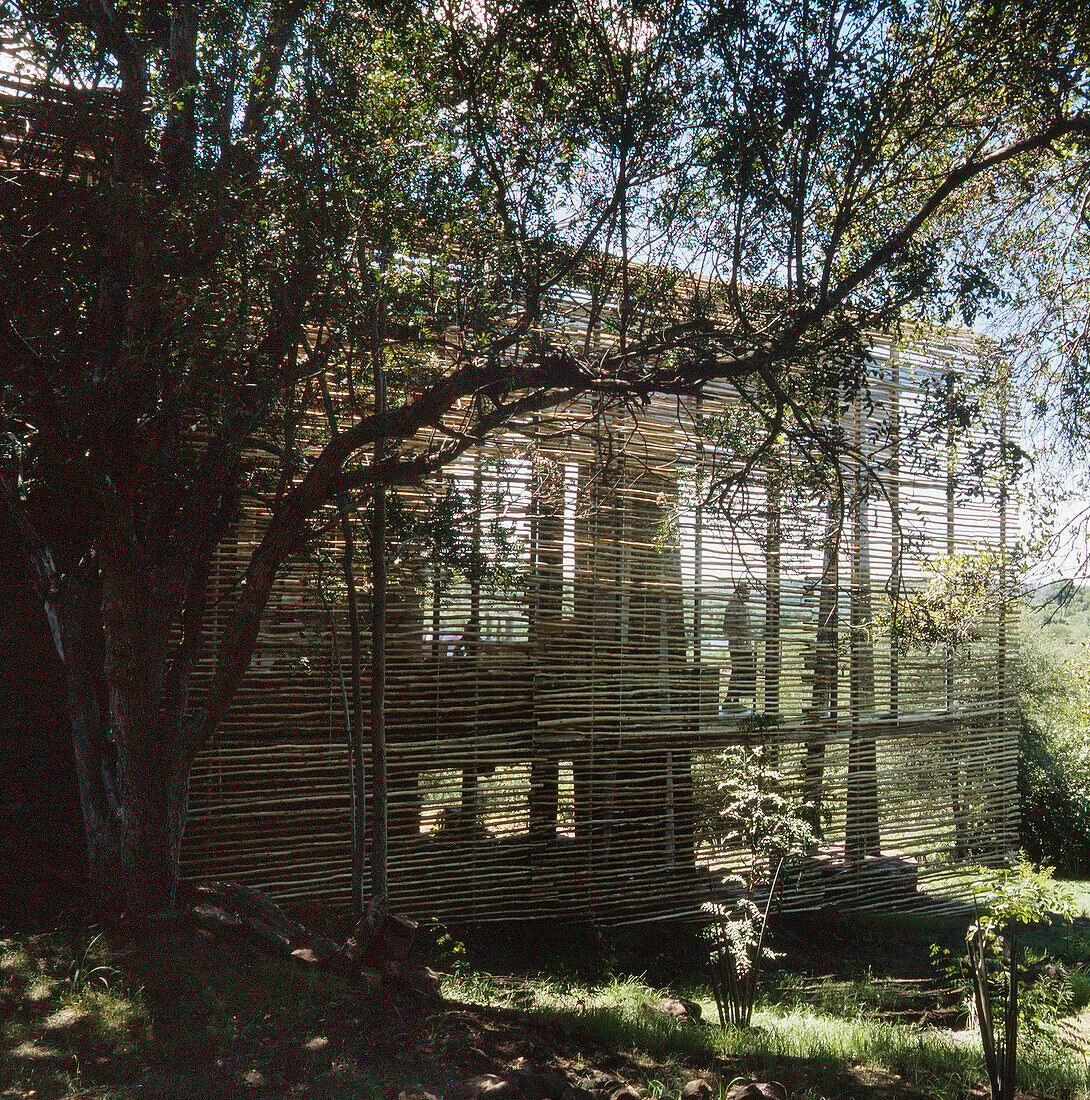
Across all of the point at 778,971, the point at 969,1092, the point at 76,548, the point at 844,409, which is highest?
the point at 844,409

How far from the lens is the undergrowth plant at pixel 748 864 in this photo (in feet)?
13.2

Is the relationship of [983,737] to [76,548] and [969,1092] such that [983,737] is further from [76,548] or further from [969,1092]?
[76,548]

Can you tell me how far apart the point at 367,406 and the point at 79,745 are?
6.70 ft

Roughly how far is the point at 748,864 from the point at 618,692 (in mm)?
1328

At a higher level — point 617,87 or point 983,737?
point 617,87

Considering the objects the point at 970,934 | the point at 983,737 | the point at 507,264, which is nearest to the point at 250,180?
the point at 507,264

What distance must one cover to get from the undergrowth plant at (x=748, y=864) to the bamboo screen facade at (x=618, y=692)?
322mm

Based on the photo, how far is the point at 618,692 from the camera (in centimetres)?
601

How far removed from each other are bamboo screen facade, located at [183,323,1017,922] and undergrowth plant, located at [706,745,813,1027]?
0.32 m

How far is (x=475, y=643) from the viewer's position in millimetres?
5453

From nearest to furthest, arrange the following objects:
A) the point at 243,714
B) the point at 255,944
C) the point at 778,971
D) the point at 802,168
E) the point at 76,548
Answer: the point at 802,168 → the point at 255,944 → the point at 76,548 → the point at 243,714 → the point at 778,971

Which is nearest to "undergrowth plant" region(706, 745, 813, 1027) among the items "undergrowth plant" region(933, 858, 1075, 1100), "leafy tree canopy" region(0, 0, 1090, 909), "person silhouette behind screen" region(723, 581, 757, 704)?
"person silhouette behind screen" region(723, 581, 757, 704)

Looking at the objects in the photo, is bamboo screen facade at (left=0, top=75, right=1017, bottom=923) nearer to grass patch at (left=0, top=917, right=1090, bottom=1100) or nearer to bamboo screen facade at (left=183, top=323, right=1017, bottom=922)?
bamboo screen facade at (left=183, top=323, right=1017, bottom=922)

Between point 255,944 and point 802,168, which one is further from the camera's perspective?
point 255,944
